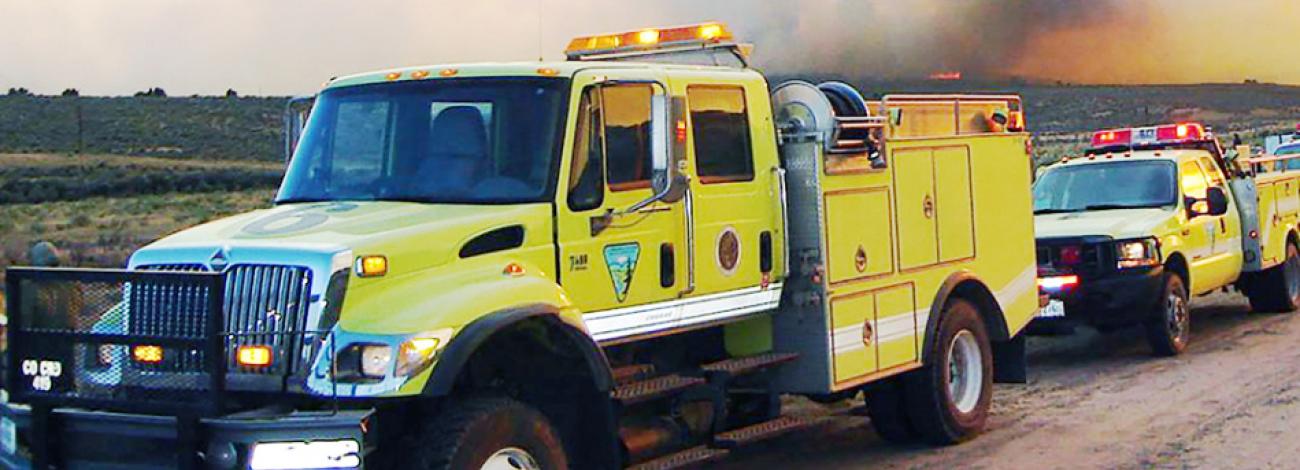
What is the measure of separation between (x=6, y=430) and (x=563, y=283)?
258 centimetres

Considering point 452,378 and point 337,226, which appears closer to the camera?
point 452,378

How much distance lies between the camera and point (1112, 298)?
44.7ft

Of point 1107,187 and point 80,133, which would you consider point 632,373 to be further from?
point 80,133

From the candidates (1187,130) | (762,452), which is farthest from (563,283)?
(1187,130)

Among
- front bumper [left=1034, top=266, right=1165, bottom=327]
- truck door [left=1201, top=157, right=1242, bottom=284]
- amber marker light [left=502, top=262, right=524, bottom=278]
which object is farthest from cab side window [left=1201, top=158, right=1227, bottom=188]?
amber marker light [left=502, top=262, right=524, bottom=278]

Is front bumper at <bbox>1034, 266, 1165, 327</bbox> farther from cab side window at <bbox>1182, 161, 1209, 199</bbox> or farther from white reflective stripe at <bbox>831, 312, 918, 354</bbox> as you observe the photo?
white reflective stripe at <bbox>831, 312, 918, 354</bbox>

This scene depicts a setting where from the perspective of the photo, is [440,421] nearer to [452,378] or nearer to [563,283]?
[452,378]

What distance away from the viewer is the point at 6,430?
7.09m

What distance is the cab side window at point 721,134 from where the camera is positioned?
838cm

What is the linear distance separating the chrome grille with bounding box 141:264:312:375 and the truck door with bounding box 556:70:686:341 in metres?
1.38

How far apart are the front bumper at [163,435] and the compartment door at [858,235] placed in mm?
3603

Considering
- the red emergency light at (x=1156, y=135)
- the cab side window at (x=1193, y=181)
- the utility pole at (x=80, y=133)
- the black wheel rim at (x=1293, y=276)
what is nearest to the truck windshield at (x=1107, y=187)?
the cab side window at (x=1193, y=181)

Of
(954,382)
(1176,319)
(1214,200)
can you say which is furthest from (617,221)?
(1214,200)

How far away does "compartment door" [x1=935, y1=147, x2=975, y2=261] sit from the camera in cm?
1017
